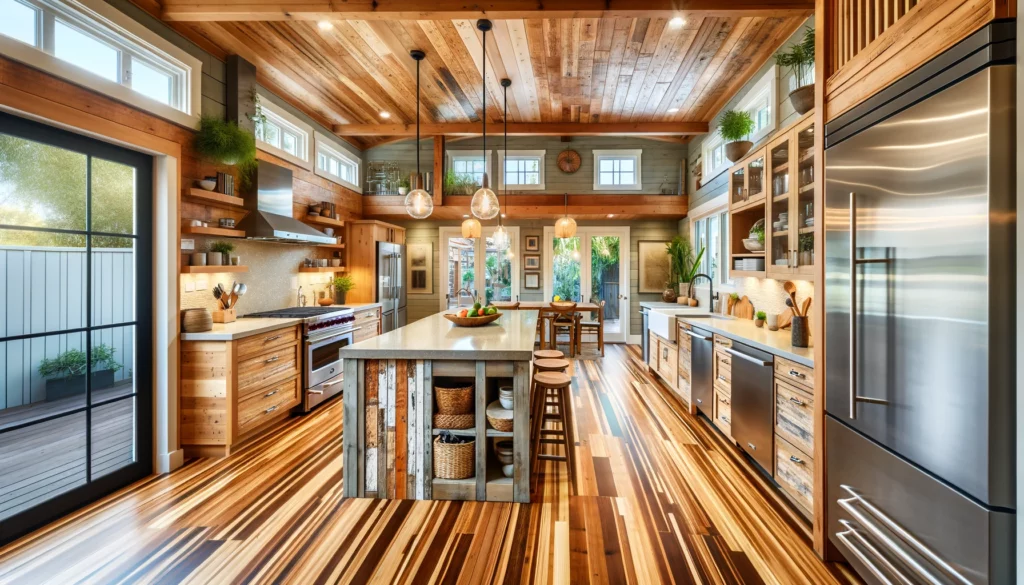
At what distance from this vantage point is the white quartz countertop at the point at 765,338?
7.76ft

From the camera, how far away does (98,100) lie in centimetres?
256

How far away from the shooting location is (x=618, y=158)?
741cm

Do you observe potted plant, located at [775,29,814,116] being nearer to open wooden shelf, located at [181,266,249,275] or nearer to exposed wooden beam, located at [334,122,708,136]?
exposed wooden beam, located at [334,122,708,136]

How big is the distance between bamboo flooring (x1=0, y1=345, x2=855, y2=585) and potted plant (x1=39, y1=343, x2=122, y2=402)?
68 centimetres

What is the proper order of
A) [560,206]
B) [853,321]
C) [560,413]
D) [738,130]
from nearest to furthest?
[853,321] → [560,413] → [738,130] → [560,206]

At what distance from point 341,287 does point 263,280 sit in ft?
4.24

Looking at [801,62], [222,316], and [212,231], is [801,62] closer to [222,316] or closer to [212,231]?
[212,231]

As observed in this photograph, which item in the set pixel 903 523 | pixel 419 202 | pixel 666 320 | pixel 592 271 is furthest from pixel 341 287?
pixel 903 523

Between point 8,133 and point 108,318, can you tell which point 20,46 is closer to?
point 8,133

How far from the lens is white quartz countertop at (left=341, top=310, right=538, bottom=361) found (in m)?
2.43

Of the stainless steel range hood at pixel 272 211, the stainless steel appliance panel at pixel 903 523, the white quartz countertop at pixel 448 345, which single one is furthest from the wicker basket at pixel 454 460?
the stainless steel range hood at pixel 272 211

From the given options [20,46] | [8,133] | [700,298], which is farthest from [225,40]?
[700,298]

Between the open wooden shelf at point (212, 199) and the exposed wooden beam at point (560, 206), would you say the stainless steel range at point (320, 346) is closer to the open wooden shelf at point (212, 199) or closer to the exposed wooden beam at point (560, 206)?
the open wooden shelf at point (212, 199)

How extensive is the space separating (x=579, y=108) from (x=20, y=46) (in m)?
4.90
